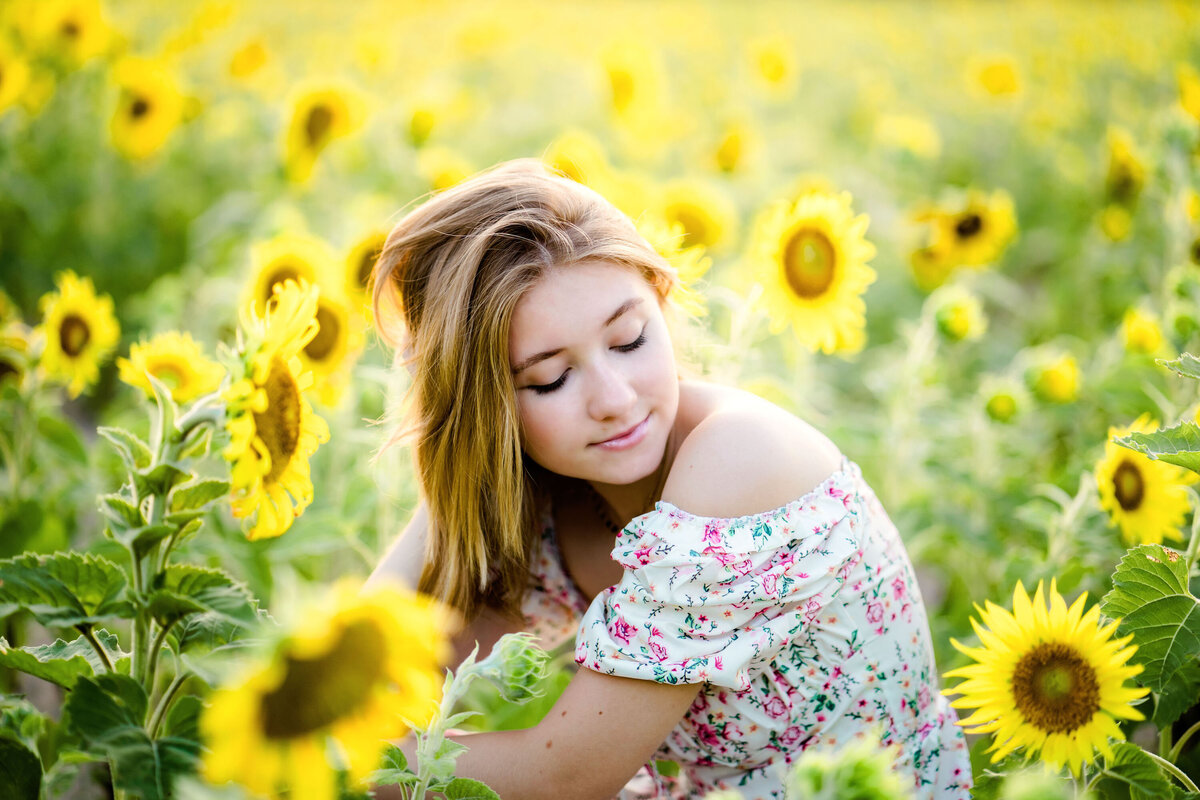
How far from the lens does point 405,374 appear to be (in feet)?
6.06

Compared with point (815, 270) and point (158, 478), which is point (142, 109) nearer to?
point (815, 270)

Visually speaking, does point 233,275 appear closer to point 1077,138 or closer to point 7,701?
point 7,701

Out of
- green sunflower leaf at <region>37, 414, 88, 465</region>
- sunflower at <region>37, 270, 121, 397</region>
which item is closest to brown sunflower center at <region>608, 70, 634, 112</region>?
sunflower at <region>37, 270, 121, 397</region>

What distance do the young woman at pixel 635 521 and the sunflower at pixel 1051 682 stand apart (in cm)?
22

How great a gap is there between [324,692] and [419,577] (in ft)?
2.60

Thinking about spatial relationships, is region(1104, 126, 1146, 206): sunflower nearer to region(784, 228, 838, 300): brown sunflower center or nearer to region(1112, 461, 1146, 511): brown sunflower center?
region(784, 228, 838, 300): brown sunflower center

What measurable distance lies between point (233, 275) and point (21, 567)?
2.29 meters

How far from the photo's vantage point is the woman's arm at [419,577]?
1.47 m

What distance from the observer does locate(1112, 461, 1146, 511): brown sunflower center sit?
5.01ft

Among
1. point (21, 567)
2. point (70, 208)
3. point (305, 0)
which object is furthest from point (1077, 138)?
point (305, 0)

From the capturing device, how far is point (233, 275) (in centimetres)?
310

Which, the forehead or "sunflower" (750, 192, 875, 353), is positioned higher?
the forehead

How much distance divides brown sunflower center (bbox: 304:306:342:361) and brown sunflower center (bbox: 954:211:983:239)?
5.71 ft

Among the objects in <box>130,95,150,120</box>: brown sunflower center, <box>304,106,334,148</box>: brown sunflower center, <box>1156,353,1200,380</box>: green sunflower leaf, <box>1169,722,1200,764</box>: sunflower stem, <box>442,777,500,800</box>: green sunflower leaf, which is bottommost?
<box>1169,722,1200,764</box>: sunflower stem
